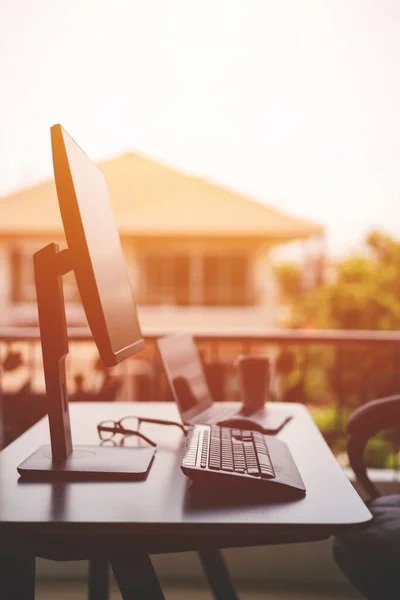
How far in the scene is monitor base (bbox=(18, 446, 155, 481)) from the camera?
98 cm

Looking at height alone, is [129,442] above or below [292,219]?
below

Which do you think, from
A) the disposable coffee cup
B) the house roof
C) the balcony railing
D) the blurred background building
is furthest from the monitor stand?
the blurred background building

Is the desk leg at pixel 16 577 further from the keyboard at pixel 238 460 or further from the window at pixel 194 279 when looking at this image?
the window at pixel 194 279

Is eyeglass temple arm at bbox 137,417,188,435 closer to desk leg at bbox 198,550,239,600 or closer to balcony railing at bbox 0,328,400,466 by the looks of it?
desk leg at bbox 198,550,239,600

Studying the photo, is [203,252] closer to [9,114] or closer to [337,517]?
[9,114]

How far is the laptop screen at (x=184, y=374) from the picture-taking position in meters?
1.39

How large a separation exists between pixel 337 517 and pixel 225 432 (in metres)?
0.39

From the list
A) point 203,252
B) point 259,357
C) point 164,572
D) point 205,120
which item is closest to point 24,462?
point 259,357

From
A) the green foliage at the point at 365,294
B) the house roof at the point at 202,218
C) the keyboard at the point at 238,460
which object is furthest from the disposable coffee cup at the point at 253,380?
the house roof at the point at 202,218

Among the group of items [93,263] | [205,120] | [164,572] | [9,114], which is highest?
[205,120]

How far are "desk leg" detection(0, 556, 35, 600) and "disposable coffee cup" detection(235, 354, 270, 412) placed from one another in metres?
0.84

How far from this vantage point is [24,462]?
40.6 inches

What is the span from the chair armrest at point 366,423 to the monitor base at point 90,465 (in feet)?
1.83

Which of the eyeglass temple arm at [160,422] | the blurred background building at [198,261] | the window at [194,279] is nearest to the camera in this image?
the eyeglass temple arm at [160,422]
